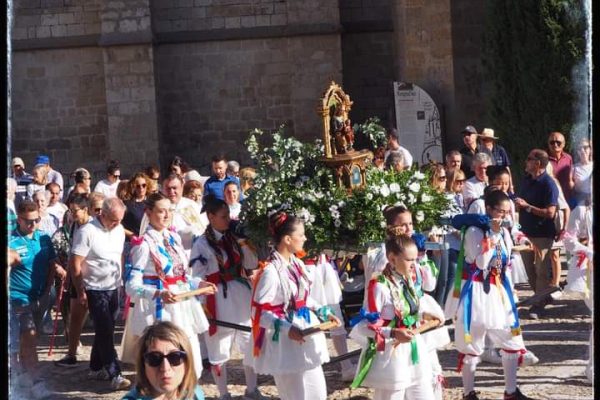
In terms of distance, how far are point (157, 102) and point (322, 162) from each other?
15.2 metres

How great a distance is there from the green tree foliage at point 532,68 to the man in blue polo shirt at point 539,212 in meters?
5.05

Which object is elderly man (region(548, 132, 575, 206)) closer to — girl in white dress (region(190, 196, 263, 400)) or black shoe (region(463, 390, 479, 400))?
black shoe (region(463, 390, 479, 400))

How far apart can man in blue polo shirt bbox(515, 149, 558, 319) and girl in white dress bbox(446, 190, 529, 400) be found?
3039 mm

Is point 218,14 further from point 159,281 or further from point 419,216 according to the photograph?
point 159,281

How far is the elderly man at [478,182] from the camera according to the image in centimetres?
1230

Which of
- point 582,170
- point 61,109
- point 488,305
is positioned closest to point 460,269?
point 488,305

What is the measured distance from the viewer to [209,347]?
9.65 m

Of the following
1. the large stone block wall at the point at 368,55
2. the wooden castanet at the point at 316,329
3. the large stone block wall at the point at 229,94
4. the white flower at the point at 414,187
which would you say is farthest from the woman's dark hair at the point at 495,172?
the large stone block wall at the point at 229,94

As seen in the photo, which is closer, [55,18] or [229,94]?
[229,94]

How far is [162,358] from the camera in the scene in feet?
16.8

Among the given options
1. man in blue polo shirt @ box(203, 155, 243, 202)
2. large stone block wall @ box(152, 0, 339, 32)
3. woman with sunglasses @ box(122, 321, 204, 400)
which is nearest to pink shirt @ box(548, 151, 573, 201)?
man in blue polo shirt @ box(203, 155, 243, 202)

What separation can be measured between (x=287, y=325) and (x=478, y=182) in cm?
479

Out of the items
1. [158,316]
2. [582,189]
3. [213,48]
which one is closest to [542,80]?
[582,189]

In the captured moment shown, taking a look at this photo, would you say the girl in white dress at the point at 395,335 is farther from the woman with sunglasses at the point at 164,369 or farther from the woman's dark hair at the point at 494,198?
the woman with sunglasses at the point at 164,369
